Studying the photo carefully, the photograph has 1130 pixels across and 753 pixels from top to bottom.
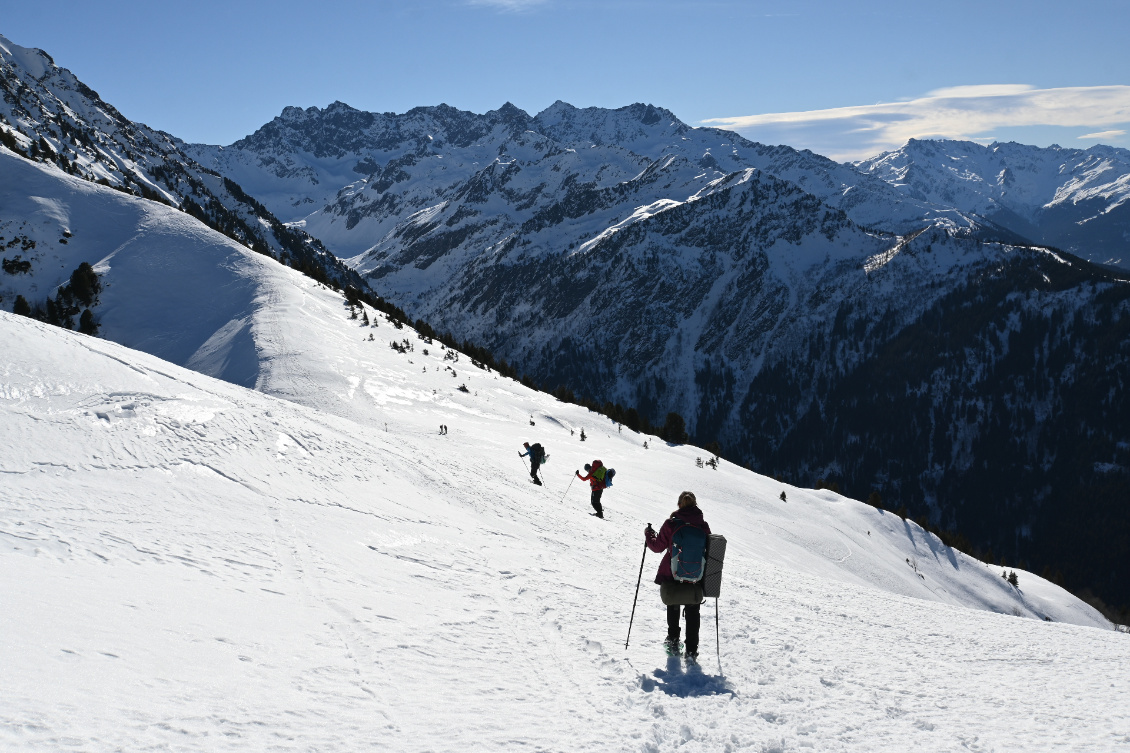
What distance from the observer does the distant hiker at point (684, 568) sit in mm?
7992

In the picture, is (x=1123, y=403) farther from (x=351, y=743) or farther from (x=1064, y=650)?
(x=351, y=743)

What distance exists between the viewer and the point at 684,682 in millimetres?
7289

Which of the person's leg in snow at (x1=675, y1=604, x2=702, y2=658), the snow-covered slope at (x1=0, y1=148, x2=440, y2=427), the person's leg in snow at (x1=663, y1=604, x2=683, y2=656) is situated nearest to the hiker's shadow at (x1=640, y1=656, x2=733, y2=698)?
the person's leg in snow at (x1=675, y1=604, x2=702, y2=658)

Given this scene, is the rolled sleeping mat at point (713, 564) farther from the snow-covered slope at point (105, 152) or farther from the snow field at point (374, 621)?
the snow-covered slope at point (105, 152)

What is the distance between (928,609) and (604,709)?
10379 millimetres

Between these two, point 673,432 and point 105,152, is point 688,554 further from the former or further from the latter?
point 105,152

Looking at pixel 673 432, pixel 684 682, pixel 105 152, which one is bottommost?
pixel 684 682

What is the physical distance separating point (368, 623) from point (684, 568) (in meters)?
3.94

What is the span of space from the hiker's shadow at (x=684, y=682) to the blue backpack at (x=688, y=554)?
1.06 meters

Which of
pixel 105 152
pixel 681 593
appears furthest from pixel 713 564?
pixel 105 152

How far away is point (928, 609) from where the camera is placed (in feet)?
44.4

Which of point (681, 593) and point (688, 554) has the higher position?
point (688, 554)

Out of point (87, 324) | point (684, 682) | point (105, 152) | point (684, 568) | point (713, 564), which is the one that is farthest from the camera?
point (105, 152)

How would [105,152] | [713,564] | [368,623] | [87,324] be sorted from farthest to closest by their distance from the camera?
[105,152], [87,324], [713,564], [368,623]
